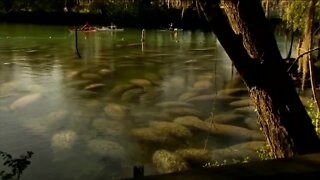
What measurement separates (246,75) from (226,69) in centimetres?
2092

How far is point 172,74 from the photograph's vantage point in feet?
70.4

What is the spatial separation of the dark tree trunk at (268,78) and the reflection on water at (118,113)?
154 centimetres

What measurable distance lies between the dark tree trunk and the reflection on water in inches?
60.5

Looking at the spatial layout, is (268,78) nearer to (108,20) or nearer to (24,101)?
(24,101)

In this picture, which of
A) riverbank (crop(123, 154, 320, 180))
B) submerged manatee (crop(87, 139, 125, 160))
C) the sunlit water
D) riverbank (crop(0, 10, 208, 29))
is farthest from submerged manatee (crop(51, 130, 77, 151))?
riverbank (crop(0, 10, 208, 29))

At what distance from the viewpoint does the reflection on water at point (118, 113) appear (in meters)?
9.79

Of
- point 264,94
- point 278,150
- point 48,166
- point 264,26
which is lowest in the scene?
point 48,166

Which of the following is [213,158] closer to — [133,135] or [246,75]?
[133,135]

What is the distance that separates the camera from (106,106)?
48.1 feet

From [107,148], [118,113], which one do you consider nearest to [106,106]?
[118,113]

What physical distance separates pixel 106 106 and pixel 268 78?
1202 cm

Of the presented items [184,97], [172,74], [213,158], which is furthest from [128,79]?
[213,158]

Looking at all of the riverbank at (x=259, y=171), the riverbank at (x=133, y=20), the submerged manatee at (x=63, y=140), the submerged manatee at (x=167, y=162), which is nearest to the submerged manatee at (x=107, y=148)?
the submerged manatee at (x=63, y=140)

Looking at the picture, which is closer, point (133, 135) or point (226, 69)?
point (133, 135)
